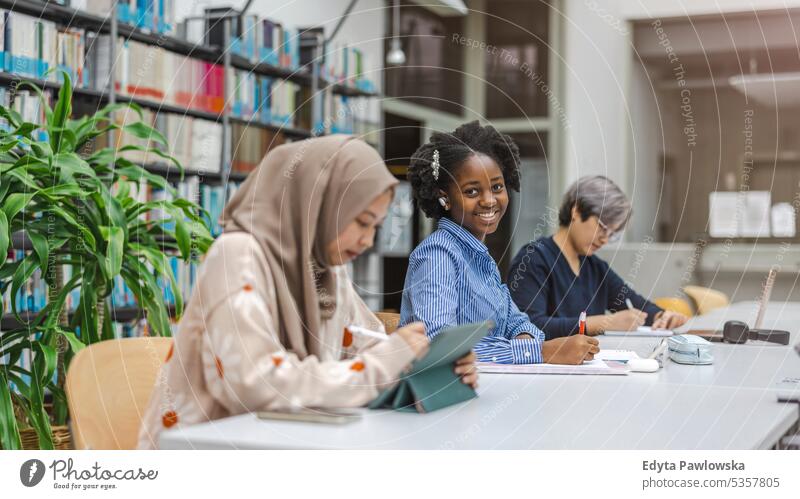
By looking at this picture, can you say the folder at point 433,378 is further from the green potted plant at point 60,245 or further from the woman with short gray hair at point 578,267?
the woman with short gray hair at point 578,267

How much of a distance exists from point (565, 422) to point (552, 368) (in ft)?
1.42

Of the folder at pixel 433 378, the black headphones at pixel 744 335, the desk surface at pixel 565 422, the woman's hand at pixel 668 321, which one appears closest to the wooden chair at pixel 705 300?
the woman's hand at pixel 668 321

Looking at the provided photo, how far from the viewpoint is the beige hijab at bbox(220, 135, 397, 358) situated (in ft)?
4.12

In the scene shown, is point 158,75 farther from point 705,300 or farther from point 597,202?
point 705,300

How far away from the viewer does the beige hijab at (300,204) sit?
4.12 ft

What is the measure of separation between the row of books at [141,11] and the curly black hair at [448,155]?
81.4 inches

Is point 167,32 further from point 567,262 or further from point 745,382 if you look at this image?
point 745,382

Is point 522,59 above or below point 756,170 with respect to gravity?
above

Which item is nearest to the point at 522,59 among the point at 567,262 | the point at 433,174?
the point at 567,262

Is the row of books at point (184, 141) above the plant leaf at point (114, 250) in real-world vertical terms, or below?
above

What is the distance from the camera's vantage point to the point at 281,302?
4.17ft

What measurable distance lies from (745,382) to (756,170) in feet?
16.1

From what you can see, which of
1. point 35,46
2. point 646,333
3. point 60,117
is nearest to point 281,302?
point 60,117

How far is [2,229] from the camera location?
1.88m
